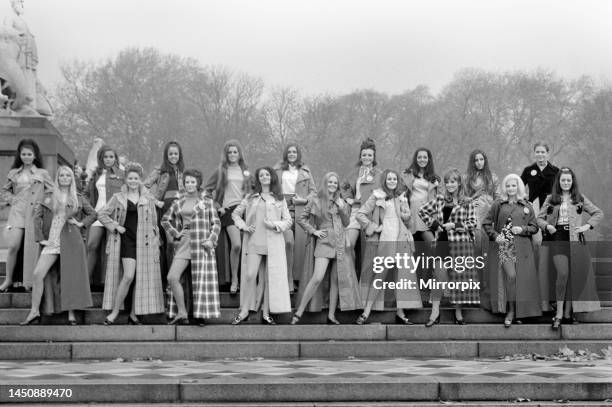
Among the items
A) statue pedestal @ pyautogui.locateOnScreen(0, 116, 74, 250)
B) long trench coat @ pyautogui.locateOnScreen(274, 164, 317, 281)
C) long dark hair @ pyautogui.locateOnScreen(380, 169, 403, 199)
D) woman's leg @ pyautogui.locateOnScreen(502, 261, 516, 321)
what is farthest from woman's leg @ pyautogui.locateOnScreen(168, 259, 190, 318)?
statue pedestal @ pyautogui.locateOnScreen(0, 116, 74, 250)

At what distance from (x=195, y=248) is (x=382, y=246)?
2.45m

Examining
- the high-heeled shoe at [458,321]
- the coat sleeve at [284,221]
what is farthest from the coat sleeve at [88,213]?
the high-heeled shoe at [458,321]

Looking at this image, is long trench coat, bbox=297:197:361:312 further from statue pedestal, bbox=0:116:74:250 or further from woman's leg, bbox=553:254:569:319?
statue pedestal, bbox=0:116:74:250

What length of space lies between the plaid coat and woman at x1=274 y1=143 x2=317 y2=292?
3.82ft

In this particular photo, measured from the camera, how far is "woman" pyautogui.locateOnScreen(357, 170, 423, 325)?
12.2m

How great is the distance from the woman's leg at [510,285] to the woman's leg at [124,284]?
189 inches

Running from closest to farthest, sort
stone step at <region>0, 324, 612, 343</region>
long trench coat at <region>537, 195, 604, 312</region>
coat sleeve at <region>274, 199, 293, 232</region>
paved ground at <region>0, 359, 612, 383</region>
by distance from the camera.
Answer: paved ground at <region>0, 359, 612, 383</region> → stone step at <region>0, 324, 612, 343</region> → long trench coat at <region>537, 195, 604, 312</region> → coat sleeve at <region>274, 199, 293, 232</region>

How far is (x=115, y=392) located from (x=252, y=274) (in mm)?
3656

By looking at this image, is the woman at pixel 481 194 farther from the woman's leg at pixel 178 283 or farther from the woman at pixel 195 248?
the woman's leg at pixel 178 283

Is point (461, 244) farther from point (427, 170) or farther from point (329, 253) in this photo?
point (329, 253)

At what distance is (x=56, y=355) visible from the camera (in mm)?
11305

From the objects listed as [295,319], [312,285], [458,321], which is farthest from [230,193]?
[458,321]

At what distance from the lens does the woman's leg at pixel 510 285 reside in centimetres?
Result: 1209

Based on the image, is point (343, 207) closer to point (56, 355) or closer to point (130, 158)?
point (56, 355)
